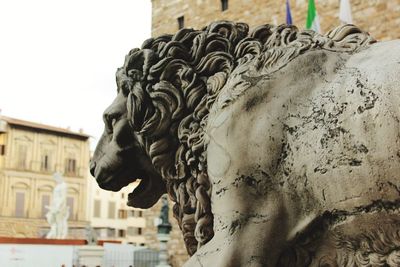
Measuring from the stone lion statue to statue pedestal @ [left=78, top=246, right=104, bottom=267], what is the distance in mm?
16088

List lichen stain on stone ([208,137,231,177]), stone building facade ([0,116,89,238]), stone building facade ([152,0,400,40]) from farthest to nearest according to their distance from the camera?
stone building facade ([0,116,89,238]), stone building facade ([152,0,400,40]), lichen stain on stone ([208,137,231,177])

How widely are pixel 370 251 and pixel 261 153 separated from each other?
383 mm

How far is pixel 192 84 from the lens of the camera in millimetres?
1842

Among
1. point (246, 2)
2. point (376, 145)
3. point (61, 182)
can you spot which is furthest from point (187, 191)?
point (61, 182)

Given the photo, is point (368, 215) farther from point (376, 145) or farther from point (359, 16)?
point (359, 16)

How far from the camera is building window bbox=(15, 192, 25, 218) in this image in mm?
44844

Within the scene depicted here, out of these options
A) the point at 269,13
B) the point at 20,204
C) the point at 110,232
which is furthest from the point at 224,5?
the point at 110,232

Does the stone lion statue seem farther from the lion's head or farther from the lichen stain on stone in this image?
the lion's head

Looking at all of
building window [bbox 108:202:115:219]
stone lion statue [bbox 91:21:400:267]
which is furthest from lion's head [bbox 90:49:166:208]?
building window [bbox 108:202:115:219]

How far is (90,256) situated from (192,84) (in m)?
16.5

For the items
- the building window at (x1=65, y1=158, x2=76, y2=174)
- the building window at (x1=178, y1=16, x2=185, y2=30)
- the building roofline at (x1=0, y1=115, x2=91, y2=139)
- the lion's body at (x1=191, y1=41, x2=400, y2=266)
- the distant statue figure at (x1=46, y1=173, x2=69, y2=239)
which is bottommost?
the lion's body at (x1=191, y1=41, x2=400, y2=266)

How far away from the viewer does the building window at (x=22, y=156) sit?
46.1 m

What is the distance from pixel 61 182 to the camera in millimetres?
24047

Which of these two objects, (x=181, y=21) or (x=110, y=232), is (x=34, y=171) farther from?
(x=181, y=21)
